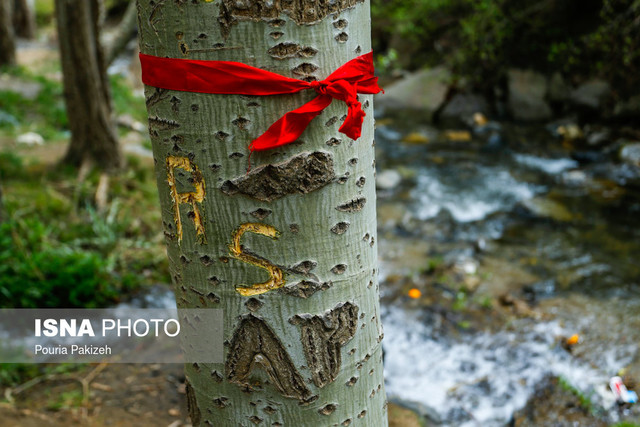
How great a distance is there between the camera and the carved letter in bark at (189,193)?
1084mm

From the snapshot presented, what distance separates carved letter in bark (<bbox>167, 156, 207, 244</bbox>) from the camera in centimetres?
108

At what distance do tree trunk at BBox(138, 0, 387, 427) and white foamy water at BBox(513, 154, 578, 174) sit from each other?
6.36 m

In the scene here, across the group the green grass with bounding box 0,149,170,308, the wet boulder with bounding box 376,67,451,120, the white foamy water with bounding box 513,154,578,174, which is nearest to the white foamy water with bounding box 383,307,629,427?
the green grass with bounding box 0,149,170,308

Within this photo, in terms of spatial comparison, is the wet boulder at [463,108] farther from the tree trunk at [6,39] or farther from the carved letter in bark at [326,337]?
the carved letter in bark at [326,337]

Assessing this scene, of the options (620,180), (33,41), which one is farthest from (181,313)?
(33,41)

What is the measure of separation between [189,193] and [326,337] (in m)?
0.42

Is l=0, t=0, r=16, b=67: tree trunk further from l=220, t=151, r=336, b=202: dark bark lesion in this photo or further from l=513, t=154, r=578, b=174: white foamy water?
l=220, t=151, r=336, b=202: dark bark lesion

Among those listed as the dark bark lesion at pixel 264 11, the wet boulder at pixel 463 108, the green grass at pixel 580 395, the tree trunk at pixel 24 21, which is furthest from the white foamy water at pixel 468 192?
the tree trunk at pixel 24 21

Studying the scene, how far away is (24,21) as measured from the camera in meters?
13.2

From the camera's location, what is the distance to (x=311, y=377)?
1.16 m

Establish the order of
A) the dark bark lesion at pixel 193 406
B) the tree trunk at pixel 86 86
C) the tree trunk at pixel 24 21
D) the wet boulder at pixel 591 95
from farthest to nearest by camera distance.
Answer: the tree trunk at pixel 24 21
the wet boulder at pixel 591 95
the tree trunk at pixel 86 86
the dark bark lesion at pixel 193 406

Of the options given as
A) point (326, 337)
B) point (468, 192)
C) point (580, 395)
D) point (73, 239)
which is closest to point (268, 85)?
point (326, 337)

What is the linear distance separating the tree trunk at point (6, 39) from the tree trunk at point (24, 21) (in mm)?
4395

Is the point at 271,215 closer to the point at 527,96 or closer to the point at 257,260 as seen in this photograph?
the point at 257,260
